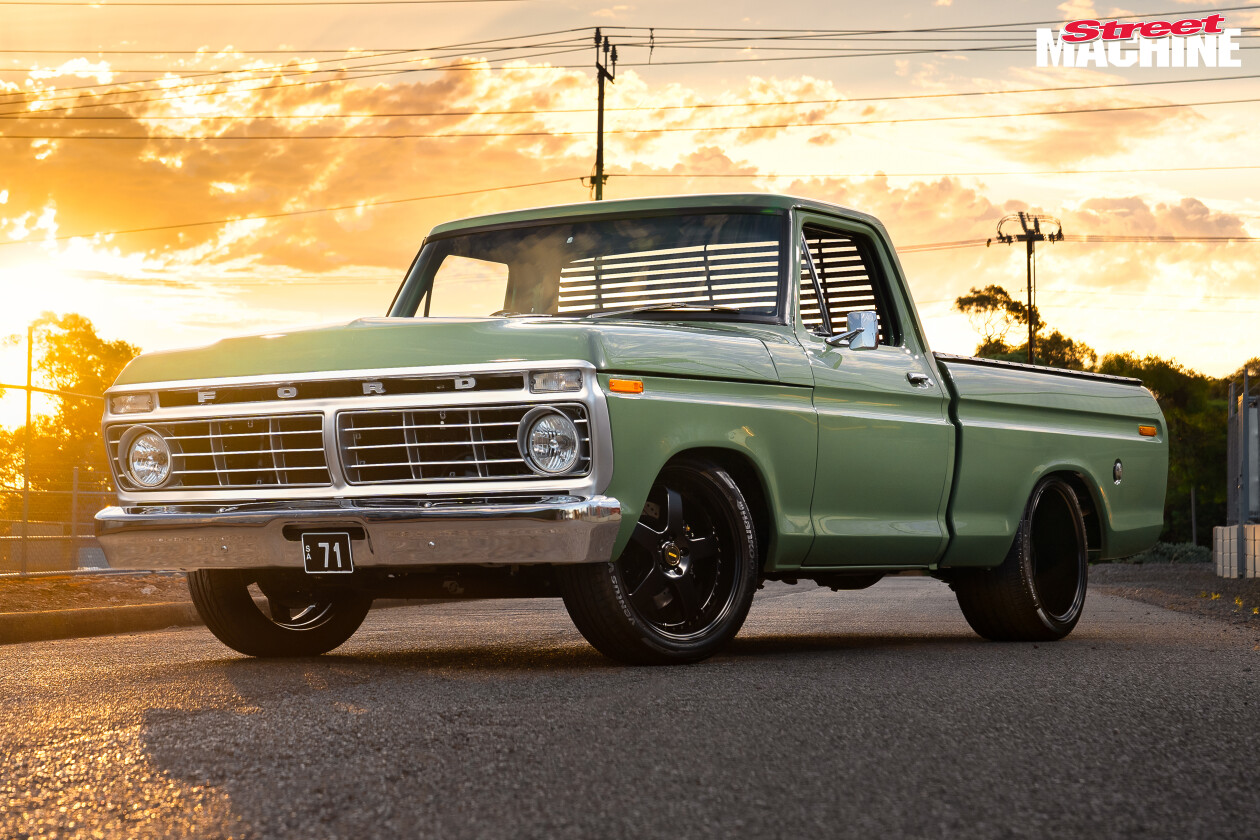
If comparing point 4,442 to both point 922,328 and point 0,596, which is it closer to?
point 0,596

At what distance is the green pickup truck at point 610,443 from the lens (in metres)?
5.90

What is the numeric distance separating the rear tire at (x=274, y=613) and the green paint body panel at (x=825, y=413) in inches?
38.4

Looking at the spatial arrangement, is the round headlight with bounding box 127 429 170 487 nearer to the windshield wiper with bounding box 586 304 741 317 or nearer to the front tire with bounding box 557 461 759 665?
the front tire with bounding box 557 461 759 665

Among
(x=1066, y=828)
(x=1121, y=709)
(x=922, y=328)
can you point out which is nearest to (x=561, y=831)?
(x=1066, y=828)

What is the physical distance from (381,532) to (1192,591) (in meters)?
14.4

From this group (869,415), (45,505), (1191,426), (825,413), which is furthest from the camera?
(1191,426)

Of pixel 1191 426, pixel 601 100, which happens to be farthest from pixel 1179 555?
pixel 1191 426

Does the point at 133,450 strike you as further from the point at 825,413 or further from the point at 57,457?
the point at 57,457

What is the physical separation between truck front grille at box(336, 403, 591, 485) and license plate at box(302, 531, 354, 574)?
0.25m

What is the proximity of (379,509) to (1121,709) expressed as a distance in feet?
9.19

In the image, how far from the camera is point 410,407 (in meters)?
6.00

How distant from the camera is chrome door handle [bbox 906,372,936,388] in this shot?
7.77 m

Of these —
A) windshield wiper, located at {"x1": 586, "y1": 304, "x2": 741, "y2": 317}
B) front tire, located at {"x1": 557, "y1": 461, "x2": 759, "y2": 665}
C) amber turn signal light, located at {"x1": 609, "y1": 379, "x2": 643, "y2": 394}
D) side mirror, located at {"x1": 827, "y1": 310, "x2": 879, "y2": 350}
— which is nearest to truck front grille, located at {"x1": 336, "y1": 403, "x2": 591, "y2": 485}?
amber turn signal light, located at {"x1": 609, "y1": 379, "x2": 643, "y2": 394}

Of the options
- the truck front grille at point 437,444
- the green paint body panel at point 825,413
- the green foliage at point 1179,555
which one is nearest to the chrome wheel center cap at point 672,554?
the green paint body panel at point 825,413
